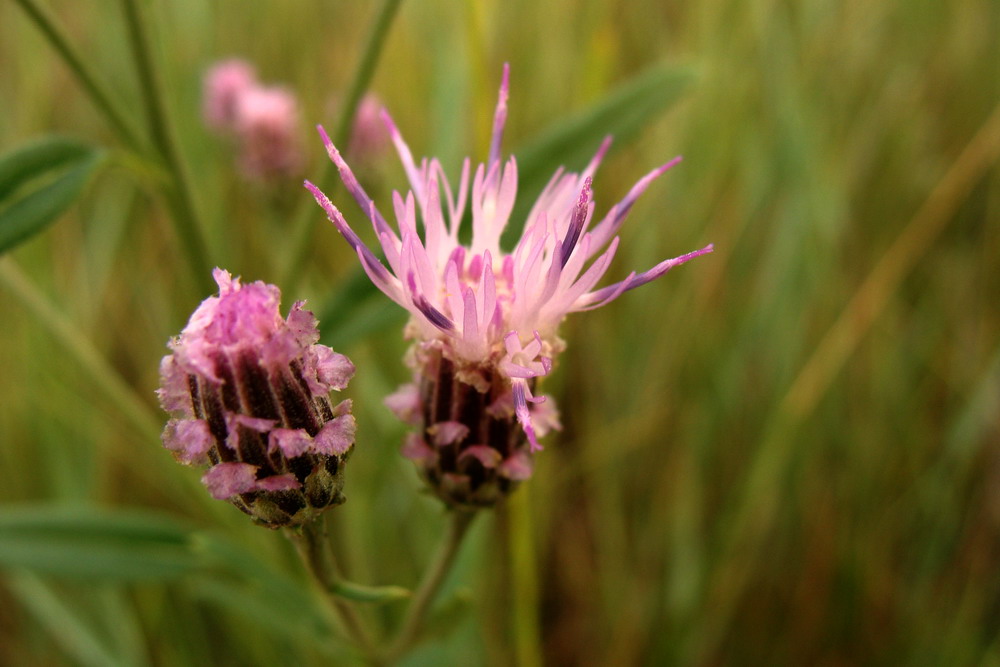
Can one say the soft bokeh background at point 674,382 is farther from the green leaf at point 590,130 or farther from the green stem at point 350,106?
the green stem at point 350,106

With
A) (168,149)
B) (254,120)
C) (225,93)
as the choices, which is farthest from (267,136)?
(168,149)

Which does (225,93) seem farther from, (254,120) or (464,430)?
(464,430)

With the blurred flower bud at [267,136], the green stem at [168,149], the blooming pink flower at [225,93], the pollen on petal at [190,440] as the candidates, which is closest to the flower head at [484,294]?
the pollen on petal at [190,440]

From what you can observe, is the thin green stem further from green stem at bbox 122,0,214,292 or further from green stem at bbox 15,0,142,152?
green stem at bbox 15,0,142,152

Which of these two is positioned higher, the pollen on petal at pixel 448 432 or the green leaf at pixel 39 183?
the green leaf at pixel 39 183

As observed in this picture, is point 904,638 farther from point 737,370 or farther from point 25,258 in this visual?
point 25,258

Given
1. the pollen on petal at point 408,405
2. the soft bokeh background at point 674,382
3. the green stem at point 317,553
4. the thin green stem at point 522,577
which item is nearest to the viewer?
the green stem at point 317,553

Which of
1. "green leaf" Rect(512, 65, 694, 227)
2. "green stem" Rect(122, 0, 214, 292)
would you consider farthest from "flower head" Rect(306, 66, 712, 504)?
"green stem" Rect(122, 0, 214, 292)
